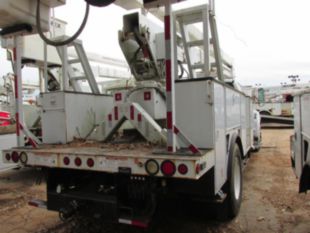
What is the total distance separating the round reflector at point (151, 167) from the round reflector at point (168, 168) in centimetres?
6

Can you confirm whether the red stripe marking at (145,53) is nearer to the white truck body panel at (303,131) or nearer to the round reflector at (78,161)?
the round reflector at (78,161)

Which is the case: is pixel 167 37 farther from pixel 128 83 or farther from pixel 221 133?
pixel 128 83

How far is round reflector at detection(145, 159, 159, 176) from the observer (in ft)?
8.79

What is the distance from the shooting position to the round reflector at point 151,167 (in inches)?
105

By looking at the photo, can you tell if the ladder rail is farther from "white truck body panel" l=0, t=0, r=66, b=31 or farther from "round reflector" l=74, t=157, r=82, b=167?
"round reflector" l=74, t=157, r=82, b=167

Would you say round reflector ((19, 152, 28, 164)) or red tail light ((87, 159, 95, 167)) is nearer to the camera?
red tail light ((87, 159, 95, 167))

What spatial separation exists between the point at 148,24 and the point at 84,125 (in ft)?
5.64

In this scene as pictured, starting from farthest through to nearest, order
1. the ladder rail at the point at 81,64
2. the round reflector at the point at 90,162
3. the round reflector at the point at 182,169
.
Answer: the ladder rail at the point at 81,64 → the round reflector at the point at 90,162 → the round reflector at the point at 182,169

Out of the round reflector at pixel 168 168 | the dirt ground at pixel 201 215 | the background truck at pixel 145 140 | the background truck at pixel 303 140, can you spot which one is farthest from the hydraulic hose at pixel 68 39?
the background truck at pixel 303 140

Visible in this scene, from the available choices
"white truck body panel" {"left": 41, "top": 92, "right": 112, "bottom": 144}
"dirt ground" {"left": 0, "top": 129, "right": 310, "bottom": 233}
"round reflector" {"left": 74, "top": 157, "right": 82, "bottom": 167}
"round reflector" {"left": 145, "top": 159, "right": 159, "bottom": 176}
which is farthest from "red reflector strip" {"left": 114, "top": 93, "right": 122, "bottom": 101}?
"dirt ground" {"left": 0, "top": 129, "right": 310, "bottom": 233}

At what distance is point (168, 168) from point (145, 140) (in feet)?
4.05

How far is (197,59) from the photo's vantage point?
17.7 feet

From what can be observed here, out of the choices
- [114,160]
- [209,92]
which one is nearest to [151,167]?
[114,160]

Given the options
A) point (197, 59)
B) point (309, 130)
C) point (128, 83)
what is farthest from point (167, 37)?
point (128, 83)
